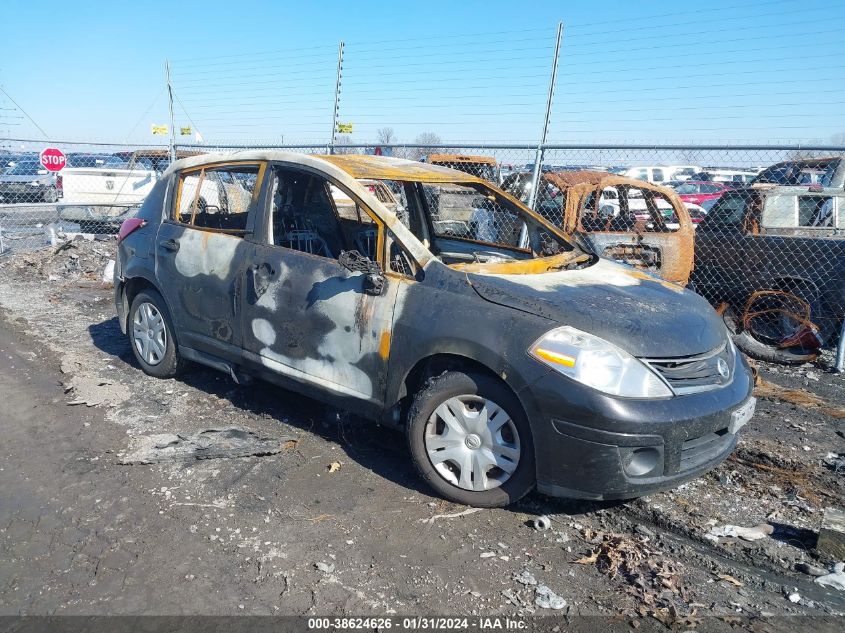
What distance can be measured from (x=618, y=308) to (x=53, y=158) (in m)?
11.9

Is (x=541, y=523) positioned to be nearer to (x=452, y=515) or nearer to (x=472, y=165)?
(x=452, y=515)

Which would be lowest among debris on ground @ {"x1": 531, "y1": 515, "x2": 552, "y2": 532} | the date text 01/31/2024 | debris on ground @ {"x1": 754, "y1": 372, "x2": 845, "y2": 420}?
the date text 01/31/2024

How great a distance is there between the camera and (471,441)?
3.38m

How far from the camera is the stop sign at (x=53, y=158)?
38.9 feet

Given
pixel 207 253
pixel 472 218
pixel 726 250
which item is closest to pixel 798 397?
pixel 726 250

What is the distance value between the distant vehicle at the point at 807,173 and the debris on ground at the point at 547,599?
24.9 feet

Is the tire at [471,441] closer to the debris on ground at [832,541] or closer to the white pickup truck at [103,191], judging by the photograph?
the debris on ground at [832,541]

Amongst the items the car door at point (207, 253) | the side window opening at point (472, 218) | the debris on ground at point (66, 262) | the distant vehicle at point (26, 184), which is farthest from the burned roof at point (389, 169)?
the distant vehicle at point (26, 184)

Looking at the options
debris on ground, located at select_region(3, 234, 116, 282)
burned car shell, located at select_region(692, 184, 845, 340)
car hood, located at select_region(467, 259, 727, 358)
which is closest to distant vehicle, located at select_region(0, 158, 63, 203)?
debris on ground, located at select_region(3, 234, 116, 282)

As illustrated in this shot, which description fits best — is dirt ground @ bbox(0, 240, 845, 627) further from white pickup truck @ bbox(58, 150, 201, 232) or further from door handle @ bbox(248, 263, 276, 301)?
white pickup truck @ bbox(58, 150, 201, 232)

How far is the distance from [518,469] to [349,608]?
108 centimetres

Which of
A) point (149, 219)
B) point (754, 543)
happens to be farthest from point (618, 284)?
point (149, 219)

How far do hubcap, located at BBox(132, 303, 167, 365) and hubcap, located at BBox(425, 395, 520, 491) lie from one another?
263 centimetres

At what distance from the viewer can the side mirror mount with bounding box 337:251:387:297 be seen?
144 inches
